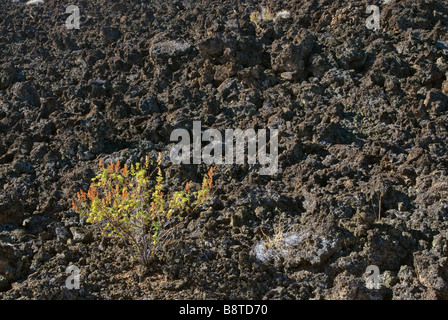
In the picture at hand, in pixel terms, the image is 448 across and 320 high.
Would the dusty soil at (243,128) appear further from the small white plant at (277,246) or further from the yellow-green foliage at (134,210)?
the yellow-green foliage at (134,210)

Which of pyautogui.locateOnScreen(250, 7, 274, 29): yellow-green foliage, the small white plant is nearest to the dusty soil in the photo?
the small white plant

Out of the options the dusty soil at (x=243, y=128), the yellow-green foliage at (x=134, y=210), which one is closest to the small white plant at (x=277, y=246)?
the dusty soil at (x=243, y=128)

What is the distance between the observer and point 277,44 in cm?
770

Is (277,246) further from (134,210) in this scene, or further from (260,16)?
(260,16)

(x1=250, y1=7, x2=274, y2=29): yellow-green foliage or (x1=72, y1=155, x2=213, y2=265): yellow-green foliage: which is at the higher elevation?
(x1=250, y1=7, x2=274, y2=29): yellow-green foliage

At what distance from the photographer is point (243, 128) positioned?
6.64 meters

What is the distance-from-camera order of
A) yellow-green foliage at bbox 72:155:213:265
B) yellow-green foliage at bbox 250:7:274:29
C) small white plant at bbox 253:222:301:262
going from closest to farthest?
yellow-green foliage at bbox 72:155:213:265
small white plant at bbox 253:222:301:262
yellow-green foliage at bbox 250:7:274:29

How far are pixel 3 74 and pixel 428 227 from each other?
6857mm

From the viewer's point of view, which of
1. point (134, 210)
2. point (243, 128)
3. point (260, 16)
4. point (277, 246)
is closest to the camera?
point (277, 246)

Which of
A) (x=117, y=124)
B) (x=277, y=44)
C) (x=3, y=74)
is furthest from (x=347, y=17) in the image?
(x=3, y=74)

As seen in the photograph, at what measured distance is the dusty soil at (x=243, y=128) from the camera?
4.87m

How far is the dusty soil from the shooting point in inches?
192

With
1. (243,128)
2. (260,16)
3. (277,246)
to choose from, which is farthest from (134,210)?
(260,16)

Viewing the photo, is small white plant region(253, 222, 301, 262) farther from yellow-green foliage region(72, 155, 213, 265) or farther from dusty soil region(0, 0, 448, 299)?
yellow-green foliage region(72, 155, 213, 265)
